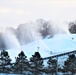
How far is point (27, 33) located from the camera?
94500 mm

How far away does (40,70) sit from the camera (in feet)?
135

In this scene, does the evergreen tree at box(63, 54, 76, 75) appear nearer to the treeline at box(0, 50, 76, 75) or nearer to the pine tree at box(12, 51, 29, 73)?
the treeline at box(0, 50, 76, 75)

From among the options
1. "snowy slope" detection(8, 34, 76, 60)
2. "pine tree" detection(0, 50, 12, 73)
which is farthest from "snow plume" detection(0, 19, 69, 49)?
"pine tree" detection(0, 50, 12, 73)

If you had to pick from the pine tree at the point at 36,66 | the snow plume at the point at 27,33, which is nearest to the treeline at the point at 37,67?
the pine tree at the point at 36,66

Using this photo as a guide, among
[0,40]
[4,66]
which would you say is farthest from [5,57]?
[0,40]

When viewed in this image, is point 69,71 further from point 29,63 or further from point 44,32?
point 44,32

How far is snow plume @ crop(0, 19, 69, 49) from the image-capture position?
80181 mm

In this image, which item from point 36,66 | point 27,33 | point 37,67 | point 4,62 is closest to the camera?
point 36,66

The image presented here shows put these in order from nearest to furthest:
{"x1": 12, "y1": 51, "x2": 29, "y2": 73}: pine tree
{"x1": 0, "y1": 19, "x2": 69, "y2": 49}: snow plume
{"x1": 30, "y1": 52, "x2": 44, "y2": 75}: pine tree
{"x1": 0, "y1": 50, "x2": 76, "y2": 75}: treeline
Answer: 1. {"x1": 0, "y1": 50, "x2": 76, "y2": 75}: treeline
2. {"x1": 30, "y1": 52, "x2": 44, "y2": 75}: pine tree
3. {"x1": 12, "y1": 51, "x2": 29, "y2": 73}: pine tree
4. {"x1": 0, "y1": 19, "x2": 69, "y2": 49}: snow plume

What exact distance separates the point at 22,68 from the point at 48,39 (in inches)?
2389

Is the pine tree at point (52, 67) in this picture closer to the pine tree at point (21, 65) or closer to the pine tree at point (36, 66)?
the pine tree at point (36, 66)

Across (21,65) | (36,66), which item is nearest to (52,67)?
(36,66)

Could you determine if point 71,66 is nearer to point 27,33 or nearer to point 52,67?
point 52,67

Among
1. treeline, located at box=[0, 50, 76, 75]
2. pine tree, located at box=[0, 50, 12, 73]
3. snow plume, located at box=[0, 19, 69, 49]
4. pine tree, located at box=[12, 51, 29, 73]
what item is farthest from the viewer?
snow plume, located at box=[0, 19, 69, 49]
